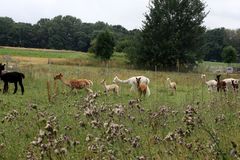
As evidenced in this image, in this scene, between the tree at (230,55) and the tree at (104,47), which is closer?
the tree at (104,47)

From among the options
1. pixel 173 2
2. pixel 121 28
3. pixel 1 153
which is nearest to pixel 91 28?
pixel 121 28

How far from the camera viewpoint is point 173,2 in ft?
150

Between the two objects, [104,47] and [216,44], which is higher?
[216,44]

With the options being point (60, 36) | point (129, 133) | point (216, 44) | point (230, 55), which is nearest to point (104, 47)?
point (230, 55)

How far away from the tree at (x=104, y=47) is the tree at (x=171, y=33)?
9621 mm

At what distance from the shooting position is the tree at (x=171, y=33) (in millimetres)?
44781

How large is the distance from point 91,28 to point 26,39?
653 inches

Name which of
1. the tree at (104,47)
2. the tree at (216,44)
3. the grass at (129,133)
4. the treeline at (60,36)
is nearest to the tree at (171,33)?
the tree at (104,47)

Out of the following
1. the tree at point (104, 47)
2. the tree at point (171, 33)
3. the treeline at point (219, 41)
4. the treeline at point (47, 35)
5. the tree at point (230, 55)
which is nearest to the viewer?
the tree at point (171, 33)

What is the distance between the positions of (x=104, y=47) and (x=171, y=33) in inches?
500

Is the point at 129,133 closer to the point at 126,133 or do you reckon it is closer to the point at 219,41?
the point at 126,133

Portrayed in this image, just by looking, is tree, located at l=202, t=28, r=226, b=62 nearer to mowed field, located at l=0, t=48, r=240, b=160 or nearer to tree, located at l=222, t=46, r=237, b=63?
tree, located at l=222, t=46, r=237, b=63

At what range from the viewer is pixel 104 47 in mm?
55719

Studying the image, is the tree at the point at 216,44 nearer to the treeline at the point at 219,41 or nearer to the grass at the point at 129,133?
the treeline at the point at 219,41
